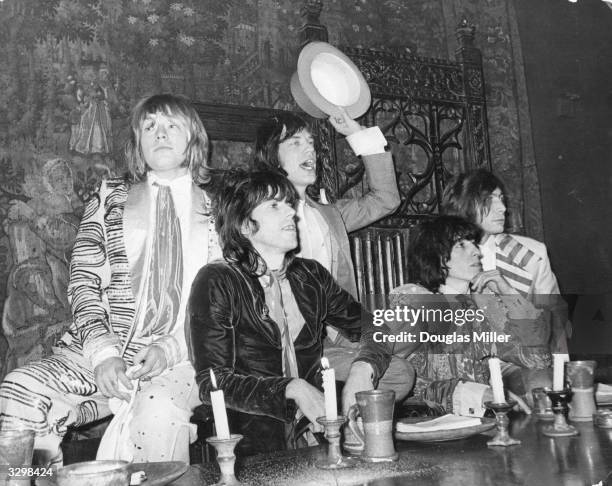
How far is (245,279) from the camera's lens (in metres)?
1.94

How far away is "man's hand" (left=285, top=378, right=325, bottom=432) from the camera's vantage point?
1.47 meters

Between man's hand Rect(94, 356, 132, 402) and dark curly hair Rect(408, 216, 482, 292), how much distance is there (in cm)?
114

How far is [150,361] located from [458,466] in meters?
1.12

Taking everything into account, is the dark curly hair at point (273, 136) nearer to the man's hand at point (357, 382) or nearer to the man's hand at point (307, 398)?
the man's hand at point (357, 382)

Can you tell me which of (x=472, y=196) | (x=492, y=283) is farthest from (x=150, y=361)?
(x=472, y=196)

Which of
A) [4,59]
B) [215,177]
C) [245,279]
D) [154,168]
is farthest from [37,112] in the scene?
[245,279]

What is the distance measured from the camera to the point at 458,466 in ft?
3.75

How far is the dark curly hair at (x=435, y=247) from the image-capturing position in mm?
2529

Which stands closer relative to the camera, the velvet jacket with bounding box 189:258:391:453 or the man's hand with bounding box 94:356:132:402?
the velvet jacket with bounding box 189:258:391:453

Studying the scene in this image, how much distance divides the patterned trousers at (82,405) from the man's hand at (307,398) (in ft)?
1.71

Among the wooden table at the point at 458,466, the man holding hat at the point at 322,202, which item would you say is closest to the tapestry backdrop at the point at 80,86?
the man holding hat at the point at 322,202

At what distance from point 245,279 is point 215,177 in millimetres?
612

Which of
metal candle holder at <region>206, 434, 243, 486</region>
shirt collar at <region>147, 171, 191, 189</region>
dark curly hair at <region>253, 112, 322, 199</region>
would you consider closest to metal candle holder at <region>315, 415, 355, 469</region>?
metal candle holder at <region>206, 434, 243, 486</region>

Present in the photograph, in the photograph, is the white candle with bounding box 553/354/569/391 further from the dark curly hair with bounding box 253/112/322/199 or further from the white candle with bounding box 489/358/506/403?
the dark curly hair with bounding box 253/112/322/199
